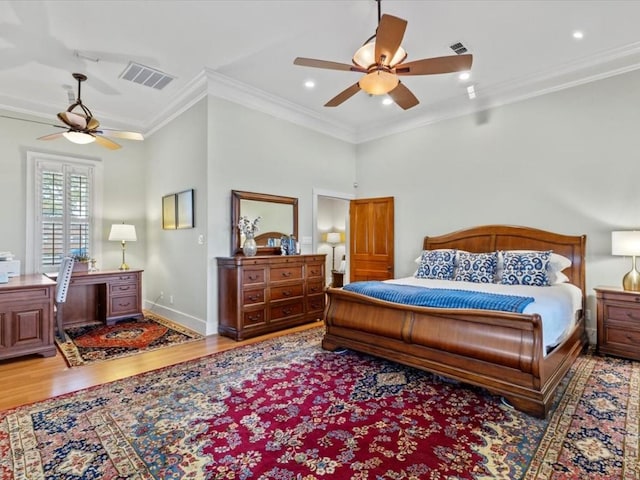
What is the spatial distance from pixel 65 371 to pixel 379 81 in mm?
3939

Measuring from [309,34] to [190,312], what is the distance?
3800mm

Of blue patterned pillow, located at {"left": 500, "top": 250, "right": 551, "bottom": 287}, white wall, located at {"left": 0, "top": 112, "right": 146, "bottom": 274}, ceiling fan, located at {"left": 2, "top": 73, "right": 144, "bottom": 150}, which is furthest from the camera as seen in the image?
white wall, located at {"left": 0, "top": 112, "right": 146, "bottom": 274}

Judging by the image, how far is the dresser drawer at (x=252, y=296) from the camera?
415 centimetres

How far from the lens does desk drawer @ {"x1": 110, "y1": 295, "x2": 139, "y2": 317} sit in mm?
5025

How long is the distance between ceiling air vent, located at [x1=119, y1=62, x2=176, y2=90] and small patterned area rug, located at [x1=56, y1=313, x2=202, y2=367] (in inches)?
131

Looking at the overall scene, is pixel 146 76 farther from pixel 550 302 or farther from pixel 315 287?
pixel 550 302

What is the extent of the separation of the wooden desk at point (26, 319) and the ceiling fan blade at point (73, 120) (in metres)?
1.88

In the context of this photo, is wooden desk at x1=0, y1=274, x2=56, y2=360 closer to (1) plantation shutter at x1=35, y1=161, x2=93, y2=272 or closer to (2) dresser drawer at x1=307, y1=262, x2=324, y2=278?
(1) plantation shutter at x1=35, y1=161, x2=93, y2=272

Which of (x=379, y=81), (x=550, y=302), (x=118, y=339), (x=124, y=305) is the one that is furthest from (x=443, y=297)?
(x=124, y=305)

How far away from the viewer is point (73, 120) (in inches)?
155

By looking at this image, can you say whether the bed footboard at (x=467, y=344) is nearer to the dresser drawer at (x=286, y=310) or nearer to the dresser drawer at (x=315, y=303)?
the dresser drawer at (x=286, y=310)

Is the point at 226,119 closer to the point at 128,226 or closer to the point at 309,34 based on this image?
the point at 309,34

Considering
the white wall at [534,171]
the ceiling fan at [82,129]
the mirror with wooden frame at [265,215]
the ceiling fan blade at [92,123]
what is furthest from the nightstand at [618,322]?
the ceiling fan blade at [92,123]

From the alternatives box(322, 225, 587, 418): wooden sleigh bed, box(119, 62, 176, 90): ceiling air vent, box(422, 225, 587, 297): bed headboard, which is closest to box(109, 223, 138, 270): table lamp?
box(119, 62, 176, 90): ceiling air vent
